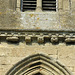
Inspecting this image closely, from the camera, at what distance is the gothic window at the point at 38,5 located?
11.6 m

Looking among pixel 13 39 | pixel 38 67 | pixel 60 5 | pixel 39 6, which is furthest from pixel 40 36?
pixel 60 5

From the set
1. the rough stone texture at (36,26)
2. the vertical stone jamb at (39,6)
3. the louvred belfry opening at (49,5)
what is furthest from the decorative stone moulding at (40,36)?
the louvred belfry opening at (49,5)

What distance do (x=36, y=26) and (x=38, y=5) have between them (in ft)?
3.48

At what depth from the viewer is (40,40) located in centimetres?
1024

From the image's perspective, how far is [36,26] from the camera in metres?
10.6

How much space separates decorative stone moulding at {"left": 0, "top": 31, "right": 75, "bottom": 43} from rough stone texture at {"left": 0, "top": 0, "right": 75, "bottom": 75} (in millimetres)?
107

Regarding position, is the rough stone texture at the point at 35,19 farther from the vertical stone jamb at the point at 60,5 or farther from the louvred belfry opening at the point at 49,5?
the louvred belfry opening at the point at 49,5

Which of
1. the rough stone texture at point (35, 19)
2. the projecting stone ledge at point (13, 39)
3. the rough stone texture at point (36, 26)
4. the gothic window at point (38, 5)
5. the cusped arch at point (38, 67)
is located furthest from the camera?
the gothic window at point (38, 5)

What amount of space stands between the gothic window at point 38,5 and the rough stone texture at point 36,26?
21cm

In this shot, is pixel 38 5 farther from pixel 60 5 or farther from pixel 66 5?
pixel 66 5

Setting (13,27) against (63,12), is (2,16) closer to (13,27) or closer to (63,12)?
(13,27)

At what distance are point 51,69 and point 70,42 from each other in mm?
863

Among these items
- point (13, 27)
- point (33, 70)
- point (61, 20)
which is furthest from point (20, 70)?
point (61, 20)

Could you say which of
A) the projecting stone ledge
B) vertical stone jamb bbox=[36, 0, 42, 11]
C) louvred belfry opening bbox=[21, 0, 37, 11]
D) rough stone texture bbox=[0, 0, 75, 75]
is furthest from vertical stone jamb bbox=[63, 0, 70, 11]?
the projecting stone ledge
